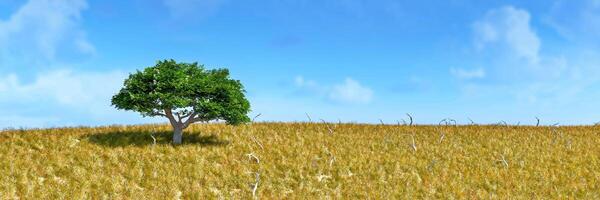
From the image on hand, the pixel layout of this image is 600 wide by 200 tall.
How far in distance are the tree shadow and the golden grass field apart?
5 cm

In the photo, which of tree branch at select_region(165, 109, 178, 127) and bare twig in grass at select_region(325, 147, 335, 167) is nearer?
bare twig in grass at select_region(325, 147, 335, 167)

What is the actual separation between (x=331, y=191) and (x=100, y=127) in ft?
49.6

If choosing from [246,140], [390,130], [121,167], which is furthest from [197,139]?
[390,130]

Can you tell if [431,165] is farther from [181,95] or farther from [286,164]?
[181,95]

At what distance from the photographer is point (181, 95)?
97.6 ft

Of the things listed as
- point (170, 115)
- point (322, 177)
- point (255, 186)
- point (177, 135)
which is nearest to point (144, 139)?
point (177, 135)

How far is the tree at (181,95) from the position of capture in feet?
97.0

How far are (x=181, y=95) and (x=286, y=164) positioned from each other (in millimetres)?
5898

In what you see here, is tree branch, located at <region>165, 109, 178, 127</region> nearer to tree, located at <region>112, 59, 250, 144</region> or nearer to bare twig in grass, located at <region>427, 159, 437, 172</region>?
tree, located at <region>112, 59, 250, 144</region>

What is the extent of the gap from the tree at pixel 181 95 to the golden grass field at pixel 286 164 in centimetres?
179

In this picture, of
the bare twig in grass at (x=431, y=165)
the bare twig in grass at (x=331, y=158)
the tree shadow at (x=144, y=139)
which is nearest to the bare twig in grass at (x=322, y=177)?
the bare twig in grass at (x=331, y=158)

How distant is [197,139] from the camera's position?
108 feet

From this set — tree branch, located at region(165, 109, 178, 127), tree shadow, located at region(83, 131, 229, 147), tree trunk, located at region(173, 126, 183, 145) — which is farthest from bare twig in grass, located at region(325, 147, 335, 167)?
tree branch, located at region(165, 109, 178, 127)

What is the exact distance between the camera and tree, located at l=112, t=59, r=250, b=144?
2956 centimetres
